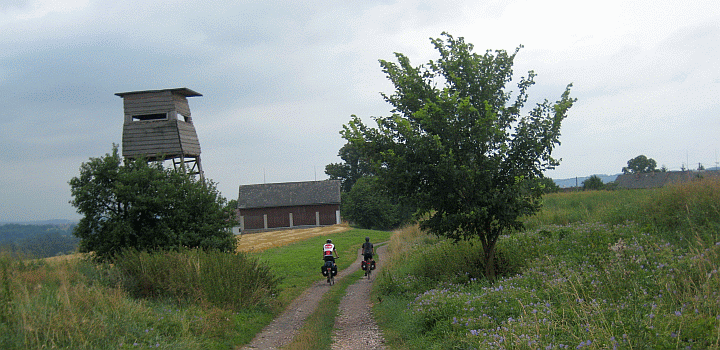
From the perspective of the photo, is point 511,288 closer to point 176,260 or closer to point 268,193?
point 176,260

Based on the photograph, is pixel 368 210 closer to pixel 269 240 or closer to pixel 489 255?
pixel 269 240

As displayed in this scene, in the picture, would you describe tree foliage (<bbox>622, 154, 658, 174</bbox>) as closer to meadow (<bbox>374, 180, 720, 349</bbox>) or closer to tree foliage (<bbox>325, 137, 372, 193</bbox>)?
tree foliage (<bbox>325, 137, 372, 193</bbox>)

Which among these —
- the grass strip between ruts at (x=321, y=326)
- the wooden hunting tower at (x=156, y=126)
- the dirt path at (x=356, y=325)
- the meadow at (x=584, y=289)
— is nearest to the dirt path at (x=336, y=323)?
the dirt path at (x=356, y=325)

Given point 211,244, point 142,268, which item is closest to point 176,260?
point 142,268

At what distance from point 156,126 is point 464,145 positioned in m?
18.0

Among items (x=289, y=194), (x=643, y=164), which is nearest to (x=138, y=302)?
(x=289, y=194)

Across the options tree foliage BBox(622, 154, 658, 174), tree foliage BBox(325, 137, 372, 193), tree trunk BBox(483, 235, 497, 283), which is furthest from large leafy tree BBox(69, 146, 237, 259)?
tree foliage BBox(622, 154, 658, 174)

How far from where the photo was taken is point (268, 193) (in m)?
69.2

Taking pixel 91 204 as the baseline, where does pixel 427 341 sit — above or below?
below

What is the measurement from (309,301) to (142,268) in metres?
5.11

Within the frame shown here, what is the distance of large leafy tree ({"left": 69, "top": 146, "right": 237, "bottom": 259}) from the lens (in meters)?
16.5

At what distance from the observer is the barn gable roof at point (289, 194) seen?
221ft

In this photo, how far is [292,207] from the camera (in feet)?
220

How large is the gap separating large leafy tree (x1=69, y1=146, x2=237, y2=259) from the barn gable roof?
4905 centimetres
